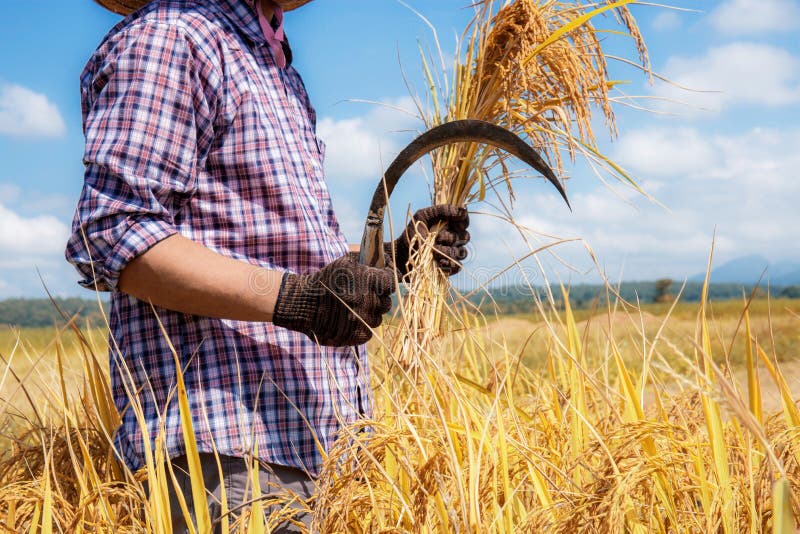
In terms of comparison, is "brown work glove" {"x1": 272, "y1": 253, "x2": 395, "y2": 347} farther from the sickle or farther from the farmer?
the sickle

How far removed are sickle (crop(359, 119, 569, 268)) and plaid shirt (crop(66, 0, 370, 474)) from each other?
12cm

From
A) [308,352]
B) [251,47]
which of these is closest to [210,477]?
[308,352]

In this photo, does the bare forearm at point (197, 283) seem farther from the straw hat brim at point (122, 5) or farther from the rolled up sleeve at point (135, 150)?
the straw hat brim at point (122, 5)

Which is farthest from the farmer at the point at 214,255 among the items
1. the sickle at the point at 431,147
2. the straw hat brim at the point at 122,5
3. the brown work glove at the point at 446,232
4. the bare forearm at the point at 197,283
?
the straw hat brim at the point at 122,5

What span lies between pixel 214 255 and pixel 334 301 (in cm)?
25

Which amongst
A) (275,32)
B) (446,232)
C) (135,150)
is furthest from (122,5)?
(446,232)

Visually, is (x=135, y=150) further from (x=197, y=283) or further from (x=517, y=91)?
(x=517, y=91)

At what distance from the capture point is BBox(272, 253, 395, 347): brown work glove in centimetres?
136

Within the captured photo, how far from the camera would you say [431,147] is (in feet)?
5.49

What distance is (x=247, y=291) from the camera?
4.33 feet

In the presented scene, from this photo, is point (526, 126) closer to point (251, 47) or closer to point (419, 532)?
point (251, 47)

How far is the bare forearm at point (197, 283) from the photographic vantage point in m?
1.30

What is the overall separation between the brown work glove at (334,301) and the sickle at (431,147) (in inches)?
7.3

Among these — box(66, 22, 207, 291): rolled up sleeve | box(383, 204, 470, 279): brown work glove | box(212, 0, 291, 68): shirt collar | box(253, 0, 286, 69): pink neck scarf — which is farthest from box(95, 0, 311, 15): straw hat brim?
box(383, 204, 470, 279): brown work glove
